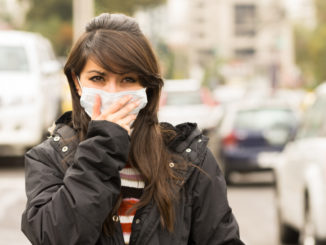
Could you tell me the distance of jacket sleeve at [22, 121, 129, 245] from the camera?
2543 millimetres

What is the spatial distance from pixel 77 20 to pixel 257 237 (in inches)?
394

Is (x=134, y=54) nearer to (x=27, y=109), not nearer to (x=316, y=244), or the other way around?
(x=316, y=244)

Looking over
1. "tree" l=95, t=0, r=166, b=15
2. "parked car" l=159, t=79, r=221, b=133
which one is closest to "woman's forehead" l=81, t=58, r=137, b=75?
"parked car" l=159, t=79, r=221, b=133

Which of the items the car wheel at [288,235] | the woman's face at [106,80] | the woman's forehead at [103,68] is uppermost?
the woman's forehead at [103,68]

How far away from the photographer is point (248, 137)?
1547cm

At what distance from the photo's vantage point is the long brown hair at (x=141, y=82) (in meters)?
2.69

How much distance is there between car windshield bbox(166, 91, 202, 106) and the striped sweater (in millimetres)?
19531

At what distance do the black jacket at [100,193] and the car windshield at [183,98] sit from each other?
1942cm

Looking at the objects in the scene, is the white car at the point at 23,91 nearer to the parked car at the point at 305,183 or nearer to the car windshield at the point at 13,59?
the car windshield at the point at 13,59

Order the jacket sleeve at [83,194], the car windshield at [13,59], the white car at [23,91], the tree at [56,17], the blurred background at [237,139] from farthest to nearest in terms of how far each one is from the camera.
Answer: the tree at [56,17] < the car windshield at [13,59] < the white car at [23,91] < the blurred background at [237,139] < the jacket sleeve at [83,194]

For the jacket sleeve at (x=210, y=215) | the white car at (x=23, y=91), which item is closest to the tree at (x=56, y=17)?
the white car at (x=23, y=91)

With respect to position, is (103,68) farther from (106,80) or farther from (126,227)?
(126,227)

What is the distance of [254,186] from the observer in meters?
15.6

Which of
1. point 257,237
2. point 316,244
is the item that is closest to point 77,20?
point 257,237
